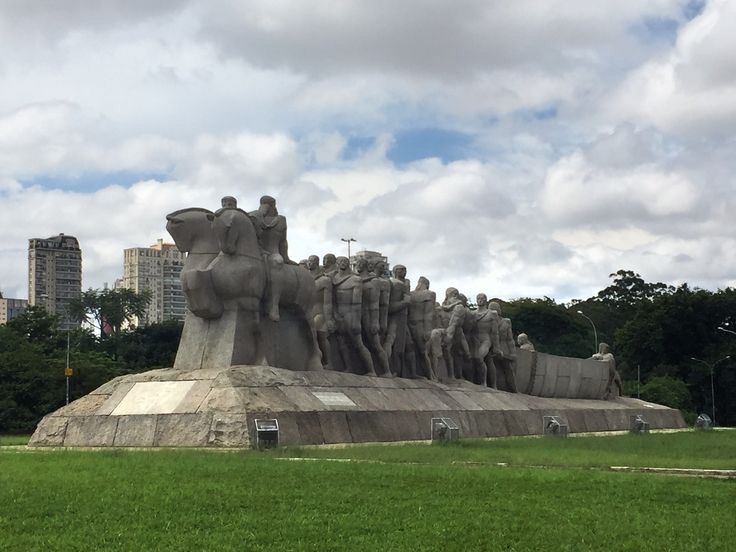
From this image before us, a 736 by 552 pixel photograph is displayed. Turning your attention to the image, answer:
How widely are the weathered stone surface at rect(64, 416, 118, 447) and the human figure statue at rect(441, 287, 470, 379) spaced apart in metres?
11.6

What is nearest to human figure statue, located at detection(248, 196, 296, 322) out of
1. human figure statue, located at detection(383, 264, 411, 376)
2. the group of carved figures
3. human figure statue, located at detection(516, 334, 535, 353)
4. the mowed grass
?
the group of carved figures

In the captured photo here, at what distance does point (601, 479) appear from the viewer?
12445mm

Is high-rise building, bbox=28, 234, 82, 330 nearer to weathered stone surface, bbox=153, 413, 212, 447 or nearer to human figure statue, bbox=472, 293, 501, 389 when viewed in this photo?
human figure statue, bbox=472, 293, 501, 389

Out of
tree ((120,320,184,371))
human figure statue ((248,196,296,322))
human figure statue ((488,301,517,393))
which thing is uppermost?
tree ((120,320,184,371))

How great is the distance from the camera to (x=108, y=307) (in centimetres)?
8000

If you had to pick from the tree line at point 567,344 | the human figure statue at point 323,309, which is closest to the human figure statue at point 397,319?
the human figure statue at point 323,309

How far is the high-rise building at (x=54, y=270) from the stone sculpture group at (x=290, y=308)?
94.1 metres

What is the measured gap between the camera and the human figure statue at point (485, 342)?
3028cm

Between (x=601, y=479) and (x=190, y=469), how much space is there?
455 centimetres

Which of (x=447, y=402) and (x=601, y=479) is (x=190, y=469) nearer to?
(x=601, y=479)

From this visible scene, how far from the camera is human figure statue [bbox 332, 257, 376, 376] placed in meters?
24.8

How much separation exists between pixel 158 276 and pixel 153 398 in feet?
354

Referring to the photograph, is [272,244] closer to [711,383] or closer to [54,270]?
[711,383]

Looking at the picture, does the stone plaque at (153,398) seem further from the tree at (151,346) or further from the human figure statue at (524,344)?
the tree at (151,346)
